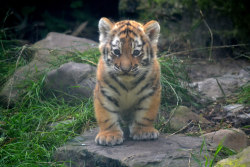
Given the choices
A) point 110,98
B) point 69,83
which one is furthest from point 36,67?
point 110,98

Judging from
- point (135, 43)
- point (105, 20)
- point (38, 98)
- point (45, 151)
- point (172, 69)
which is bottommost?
point (45, 151)

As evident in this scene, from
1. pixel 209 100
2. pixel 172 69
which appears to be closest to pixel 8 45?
pixel 172 69

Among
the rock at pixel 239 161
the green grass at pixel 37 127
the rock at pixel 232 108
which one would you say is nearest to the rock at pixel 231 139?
the rock at pixel 232 108

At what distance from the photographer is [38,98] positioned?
616 centimetres

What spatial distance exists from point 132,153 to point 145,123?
26.3 inches

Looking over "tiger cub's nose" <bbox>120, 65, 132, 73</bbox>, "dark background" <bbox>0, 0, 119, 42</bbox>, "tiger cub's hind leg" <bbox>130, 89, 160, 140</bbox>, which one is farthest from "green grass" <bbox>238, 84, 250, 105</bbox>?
"dark background" <bbox>0, 0, 119, 42</bbox>

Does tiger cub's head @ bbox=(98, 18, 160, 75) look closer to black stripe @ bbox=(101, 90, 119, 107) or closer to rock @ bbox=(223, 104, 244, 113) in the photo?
black stripe @ bbox=(101, 90, 119, 107)

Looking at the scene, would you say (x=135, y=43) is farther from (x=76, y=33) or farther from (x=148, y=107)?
(x=76, y=33)

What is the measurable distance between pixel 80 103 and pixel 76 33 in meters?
4.70

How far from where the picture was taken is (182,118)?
5914mm

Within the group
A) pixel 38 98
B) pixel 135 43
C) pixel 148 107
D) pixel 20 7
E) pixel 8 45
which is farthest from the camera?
pixel 20 7

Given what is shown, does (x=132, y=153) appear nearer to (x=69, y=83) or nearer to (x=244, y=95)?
(x=69, y=83)

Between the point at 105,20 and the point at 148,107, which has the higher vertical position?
the point at 105,20

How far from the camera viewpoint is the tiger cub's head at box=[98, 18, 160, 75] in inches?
168
